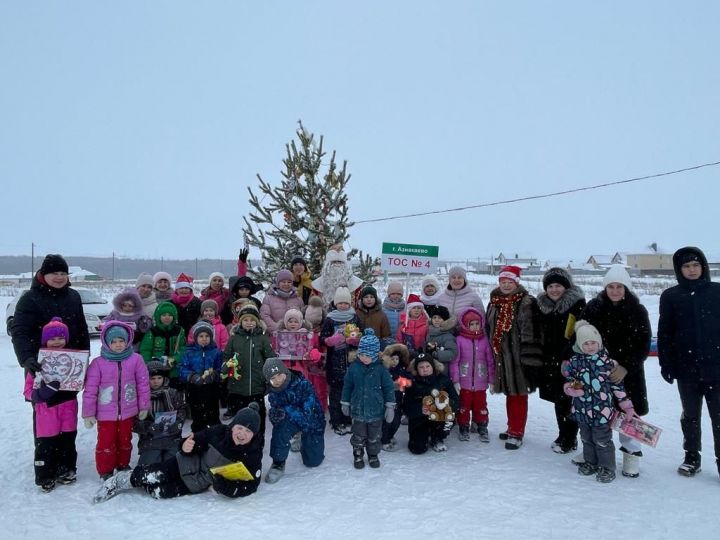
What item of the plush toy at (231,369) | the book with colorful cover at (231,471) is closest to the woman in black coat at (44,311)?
the plush toy at (231,369)

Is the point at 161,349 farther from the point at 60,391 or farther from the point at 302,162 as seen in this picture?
the point at 302,162

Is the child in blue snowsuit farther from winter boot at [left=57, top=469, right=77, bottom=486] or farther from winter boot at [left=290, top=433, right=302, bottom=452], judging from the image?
winter boot at [left=57, top=469, right=77, bottom=486]

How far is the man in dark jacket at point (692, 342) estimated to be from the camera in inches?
170

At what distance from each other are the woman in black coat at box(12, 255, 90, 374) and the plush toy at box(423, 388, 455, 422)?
12.1 ft

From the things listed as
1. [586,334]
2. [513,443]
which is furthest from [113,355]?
[586,334]

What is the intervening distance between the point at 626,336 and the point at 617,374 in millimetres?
383

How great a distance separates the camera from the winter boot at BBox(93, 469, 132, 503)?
4062 mm

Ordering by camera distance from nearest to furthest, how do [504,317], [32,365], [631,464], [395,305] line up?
[32,365]
[631,464]
[504,317]
[395,305]

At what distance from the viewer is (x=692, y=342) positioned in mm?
4406

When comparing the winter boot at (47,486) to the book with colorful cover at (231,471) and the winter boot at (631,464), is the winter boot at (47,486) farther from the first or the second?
the winter boot at (631,464)

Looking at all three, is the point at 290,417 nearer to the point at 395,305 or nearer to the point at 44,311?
the point at 395,305

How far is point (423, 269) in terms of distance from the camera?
26.6ft

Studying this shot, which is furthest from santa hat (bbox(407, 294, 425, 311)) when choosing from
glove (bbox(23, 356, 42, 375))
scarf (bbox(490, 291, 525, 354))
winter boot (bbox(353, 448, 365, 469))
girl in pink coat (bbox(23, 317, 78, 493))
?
glove (bbox(23, 356, 42, 375))

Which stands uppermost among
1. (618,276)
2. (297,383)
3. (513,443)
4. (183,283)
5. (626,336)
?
(618,276)
